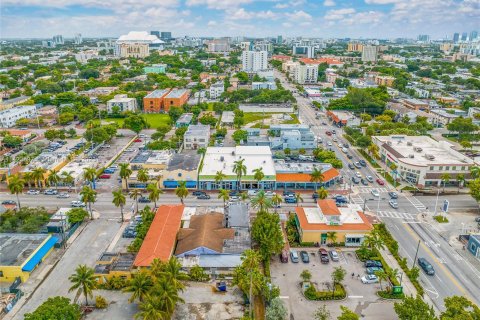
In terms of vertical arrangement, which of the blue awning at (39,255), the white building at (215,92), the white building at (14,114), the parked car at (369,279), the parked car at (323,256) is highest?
the white building at (215,92)

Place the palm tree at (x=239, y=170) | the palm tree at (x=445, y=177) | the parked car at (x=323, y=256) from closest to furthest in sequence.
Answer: the parked car at (x=323, y=256), the palm tree at (x=239, y=170), the palm tree at (x=445, y=177)

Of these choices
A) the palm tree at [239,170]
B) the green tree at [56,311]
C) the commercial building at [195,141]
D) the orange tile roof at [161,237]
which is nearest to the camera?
the green tree at [56,311]

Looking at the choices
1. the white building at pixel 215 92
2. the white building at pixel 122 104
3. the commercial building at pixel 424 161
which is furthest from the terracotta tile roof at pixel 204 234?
the white building at pixel 215 92

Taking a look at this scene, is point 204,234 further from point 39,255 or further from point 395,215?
point 395,215

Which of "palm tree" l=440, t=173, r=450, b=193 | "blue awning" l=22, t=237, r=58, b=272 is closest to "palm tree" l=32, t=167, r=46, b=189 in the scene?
"blue awning" l=22, t=237, r=58, b=272

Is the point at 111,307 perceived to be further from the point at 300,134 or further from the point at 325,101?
the point at 325,101

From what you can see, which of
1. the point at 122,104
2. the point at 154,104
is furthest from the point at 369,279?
the point at 122,104

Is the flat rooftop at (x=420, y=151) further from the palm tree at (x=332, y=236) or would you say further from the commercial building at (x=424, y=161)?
the palm tree at (x=332, y=236)
